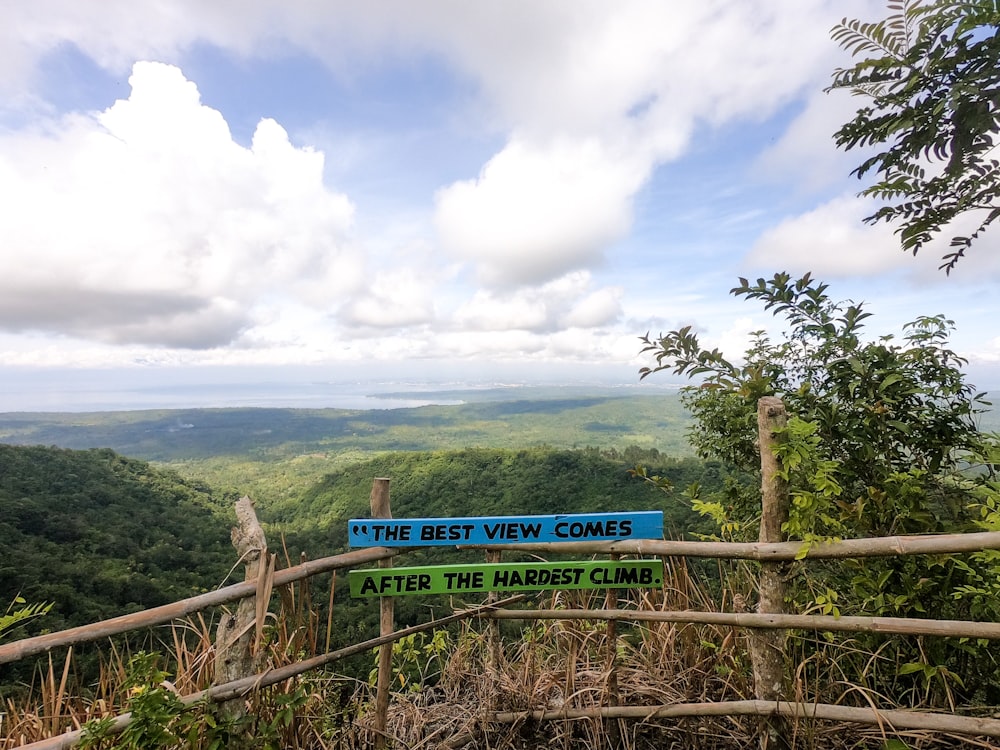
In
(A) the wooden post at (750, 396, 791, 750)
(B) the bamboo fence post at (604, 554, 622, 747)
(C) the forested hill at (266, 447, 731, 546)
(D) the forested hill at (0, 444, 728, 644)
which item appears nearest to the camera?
(A) the wooden post at (750, 396, 791, 750)

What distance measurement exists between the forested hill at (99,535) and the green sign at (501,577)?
12642mm

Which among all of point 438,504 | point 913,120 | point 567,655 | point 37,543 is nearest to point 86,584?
point 37,543

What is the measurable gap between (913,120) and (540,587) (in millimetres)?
2320

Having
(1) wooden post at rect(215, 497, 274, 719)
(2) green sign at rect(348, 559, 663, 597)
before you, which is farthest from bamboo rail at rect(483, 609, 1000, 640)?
→ (1) wooden post at rect(215, 497, 274, 719)

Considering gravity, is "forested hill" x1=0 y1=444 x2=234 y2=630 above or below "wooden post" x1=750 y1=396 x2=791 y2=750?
below

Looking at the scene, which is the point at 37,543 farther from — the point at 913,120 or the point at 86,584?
the point at 913,120

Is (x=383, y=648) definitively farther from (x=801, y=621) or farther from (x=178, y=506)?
(x=178, y=506)

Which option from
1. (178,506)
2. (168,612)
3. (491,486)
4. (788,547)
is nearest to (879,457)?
(788,547)

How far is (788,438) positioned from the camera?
1.90m

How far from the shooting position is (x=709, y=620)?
204cm

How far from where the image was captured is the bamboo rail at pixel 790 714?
1732mm

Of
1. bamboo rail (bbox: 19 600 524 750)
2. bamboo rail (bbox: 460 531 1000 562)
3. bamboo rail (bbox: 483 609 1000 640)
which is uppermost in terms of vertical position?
bamboo rail (bbox: 460 531 1000 562)

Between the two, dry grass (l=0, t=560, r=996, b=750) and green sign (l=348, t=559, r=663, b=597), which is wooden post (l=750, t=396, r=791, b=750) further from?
green sign (l=348, t=559, r=663, b=597)

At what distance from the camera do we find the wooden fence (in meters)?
1.71
